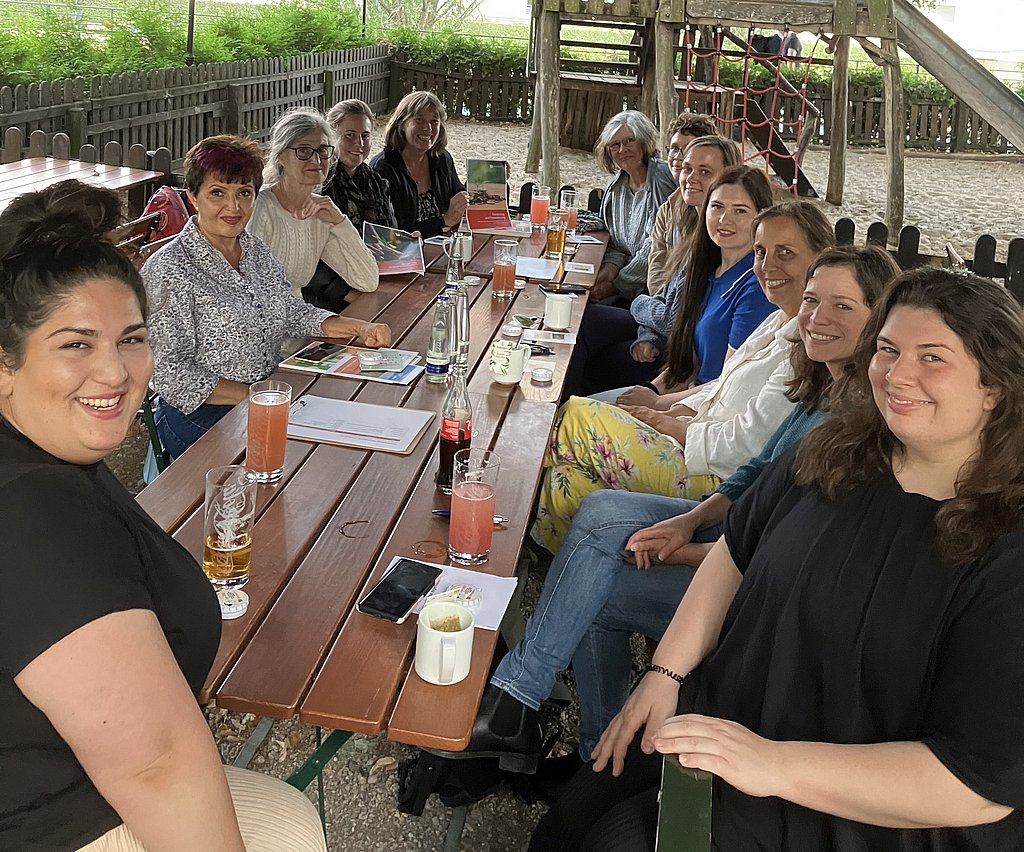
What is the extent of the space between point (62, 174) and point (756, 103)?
28.4 ft

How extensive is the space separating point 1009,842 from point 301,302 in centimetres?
257

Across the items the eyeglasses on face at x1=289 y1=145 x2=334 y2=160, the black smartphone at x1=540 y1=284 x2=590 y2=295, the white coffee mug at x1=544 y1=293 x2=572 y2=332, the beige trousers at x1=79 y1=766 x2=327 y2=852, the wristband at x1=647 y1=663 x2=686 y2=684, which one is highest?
the eyeglasses on face at x1=289 y1=145 x2=334 y2=160

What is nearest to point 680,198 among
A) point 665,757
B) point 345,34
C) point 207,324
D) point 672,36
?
point 207,324

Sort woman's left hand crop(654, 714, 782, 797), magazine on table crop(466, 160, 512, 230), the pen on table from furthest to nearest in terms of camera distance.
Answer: magazine on table crop(466, 160, 512, 230), the pen on table, woman's left hand crop(654, 714, 782, 797)

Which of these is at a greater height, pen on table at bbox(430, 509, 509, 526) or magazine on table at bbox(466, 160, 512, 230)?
magazine on table at bbox(466, 160, 512, 230)

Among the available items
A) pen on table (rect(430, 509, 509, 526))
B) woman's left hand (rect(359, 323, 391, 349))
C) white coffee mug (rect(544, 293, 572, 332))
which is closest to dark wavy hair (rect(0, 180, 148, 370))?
pen on table (rect(430, 509, 509, 526))

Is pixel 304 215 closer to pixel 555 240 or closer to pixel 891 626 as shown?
pixel 555 240

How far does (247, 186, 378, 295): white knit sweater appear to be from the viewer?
3889 mm

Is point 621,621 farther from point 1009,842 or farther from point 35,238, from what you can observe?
point 35,238

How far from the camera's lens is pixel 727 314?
141 inches

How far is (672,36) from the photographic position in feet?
27.6

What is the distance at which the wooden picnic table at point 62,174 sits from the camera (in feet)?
17.5

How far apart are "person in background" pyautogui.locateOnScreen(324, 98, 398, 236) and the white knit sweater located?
876mm

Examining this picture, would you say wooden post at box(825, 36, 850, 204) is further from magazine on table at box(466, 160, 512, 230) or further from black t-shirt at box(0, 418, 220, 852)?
black t-shirt at box(0, 418, 220, 852)
